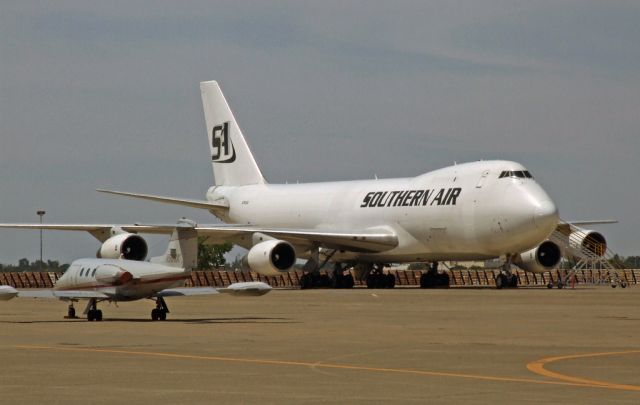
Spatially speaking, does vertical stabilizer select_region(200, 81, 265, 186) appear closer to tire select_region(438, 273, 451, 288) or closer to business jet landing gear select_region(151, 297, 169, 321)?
tire select_region(438, 273, 451, 288)

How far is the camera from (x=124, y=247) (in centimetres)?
4938

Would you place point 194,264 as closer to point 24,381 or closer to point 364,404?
point 24,381

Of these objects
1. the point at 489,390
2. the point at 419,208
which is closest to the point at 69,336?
the point at 489,390

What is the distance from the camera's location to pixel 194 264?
1231 inches

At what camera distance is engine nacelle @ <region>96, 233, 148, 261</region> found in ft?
160

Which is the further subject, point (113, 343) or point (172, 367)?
point (113, 343)

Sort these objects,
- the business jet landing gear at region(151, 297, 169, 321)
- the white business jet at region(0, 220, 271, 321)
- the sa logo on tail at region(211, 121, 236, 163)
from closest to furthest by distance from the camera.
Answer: the white business jet at region(0, 220, 271, 321) < the business jet landing gear at region(151, 297, 169, 321) < the sa logo on tail at region(211, 121, 236, 163)

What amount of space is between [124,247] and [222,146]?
2492cm

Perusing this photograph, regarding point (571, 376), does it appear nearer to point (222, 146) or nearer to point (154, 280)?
point (154, 280)

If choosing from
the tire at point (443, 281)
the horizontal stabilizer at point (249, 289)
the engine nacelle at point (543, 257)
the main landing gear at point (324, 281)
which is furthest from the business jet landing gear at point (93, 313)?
the tire at point (443, 281)

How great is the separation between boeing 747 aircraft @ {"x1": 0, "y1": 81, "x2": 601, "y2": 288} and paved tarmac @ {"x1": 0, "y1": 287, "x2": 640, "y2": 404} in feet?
52.7

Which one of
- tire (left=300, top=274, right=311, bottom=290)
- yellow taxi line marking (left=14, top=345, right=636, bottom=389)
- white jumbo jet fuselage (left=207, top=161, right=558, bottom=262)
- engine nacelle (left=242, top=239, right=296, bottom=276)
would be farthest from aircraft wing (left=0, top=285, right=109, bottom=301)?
tire (left=300, top=274, right=311, bottom=290)

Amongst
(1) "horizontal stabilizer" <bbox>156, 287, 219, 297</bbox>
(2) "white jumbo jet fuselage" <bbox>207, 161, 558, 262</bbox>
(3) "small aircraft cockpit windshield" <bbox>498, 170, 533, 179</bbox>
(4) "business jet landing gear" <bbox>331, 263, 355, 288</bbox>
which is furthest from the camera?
(4) "business jet landing gear" <bbox>331, 263, 355, 288</bbox>

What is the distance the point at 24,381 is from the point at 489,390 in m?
5.64
